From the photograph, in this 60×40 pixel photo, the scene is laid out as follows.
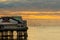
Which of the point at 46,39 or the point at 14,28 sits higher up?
the point at 14,28

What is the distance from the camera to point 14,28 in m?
2.76

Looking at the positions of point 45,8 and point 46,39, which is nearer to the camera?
point 46,39

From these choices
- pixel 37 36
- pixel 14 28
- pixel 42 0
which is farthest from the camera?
pixel 42 0

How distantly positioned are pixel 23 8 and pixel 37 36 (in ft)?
19.6

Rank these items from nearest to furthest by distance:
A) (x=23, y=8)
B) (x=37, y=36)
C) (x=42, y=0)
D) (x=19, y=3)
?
(x=37, y=36)
(x=23, y=8)
(x=19, y=3)
(x=42, y=0)

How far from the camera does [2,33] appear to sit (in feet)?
9.14

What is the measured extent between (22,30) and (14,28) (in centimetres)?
10

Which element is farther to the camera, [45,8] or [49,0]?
[49,0]

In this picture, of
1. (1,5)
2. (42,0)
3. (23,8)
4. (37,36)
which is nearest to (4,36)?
(37,36)

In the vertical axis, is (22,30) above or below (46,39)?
above

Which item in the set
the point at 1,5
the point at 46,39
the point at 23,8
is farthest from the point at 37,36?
the point at 1,5

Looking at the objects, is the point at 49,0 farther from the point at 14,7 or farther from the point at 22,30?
the point at 22,30

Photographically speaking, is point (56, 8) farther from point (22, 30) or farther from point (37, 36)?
point (22, 30)

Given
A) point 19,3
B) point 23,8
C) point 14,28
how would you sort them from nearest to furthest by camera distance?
point 14,28
point 23,8
point 19,3
